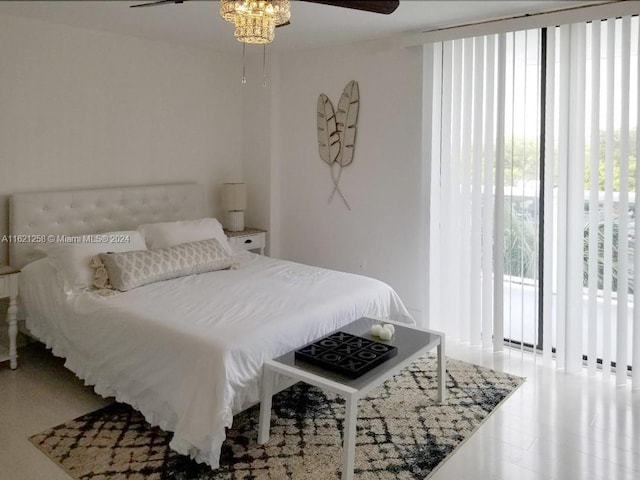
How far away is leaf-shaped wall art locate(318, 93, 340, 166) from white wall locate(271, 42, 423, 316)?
0.07 meters

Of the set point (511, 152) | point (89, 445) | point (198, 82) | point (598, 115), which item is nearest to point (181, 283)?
point (89, 445)

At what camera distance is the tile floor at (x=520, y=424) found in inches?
99.8

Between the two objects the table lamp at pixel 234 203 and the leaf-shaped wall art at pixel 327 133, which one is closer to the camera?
the leaf-shaped wall art at pixel 327 133

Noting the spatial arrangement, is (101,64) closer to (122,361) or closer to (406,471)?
(122,361)

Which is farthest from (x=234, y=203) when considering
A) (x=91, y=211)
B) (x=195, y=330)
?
(x=195, y=330)

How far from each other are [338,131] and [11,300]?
9.25ft

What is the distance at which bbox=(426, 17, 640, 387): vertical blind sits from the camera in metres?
3.37

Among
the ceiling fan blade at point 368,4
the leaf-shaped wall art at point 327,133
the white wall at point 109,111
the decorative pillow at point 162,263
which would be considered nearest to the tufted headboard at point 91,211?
the white wall at point 109,111

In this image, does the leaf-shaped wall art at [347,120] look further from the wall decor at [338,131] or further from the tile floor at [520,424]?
the tile floor at [520,424]

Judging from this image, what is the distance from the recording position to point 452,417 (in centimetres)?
302

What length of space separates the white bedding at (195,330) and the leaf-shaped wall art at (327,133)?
132cm

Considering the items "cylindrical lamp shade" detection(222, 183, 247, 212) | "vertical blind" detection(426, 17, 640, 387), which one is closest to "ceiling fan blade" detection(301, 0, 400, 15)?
"vertical blind" detection(426, 17, 640, 387)

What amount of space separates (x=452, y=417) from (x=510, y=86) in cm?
227

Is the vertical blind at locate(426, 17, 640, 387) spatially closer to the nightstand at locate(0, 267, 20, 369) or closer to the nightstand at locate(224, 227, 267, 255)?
the nightstand at locate(224, 227, 267, 255)
